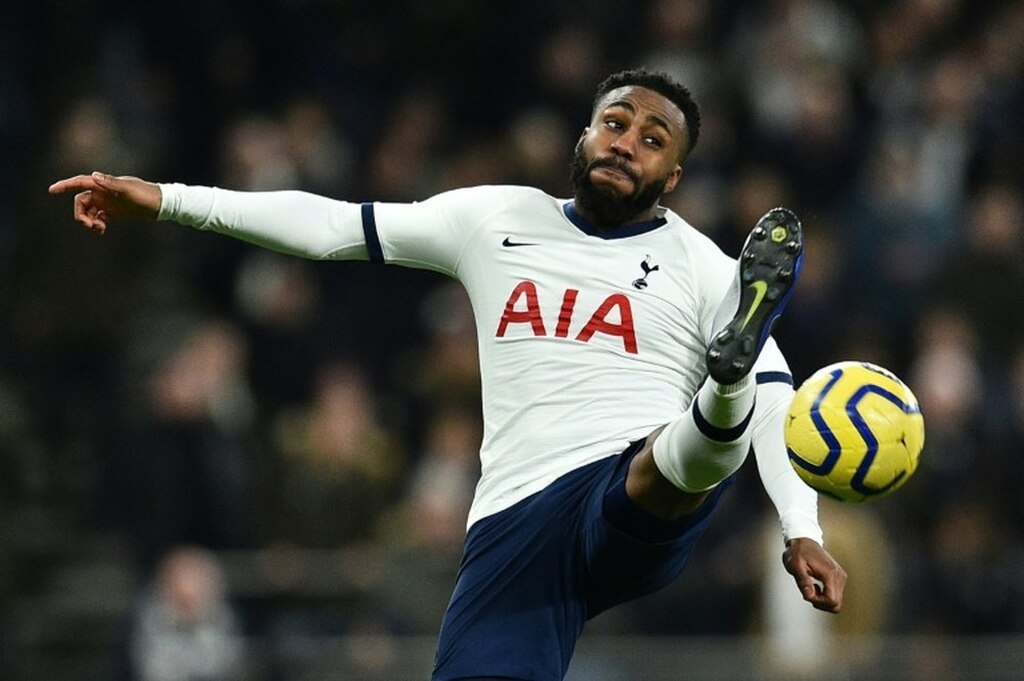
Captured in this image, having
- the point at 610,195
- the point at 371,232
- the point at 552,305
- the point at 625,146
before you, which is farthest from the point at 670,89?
the point at 371,232

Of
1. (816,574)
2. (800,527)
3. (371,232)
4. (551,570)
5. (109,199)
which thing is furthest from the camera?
(371,232)

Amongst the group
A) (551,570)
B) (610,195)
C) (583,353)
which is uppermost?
(610,195)

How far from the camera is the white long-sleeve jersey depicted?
566 cm

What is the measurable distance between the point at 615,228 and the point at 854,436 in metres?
1.01

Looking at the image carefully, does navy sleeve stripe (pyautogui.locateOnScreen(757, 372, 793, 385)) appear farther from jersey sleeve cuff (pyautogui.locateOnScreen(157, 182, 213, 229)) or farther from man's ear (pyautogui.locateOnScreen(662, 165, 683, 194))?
jersey sleeve cuff (pyautogui.locateOnScreen(157, 182, 213, 229))

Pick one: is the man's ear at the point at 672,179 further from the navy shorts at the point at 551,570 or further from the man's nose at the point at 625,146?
the navy shorts at the point at 551,570

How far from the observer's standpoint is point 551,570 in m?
5.52

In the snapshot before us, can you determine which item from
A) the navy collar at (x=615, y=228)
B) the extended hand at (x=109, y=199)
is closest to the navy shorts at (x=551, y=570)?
the navy collar at (x=615, y=228)

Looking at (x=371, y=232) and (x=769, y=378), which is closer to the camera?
(x=769, y=378)

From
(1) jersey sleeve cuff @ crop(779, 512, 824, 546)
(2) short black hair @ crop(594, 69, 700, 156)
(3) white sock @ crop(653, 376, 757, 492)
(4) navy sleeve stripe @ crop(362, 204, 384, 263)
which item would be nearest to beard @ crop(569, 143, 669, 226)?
(2) short black hair @ crop(594, 69, 700, 156)

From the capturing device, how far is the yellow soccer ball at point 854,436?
5324 millimetres

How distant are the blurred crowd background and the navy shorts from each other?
13.7 feet

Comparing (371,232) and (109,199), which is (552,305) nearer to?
(371,232)

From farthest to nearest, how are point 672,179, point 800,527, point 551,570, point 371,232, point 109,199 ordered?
point 672,179 → point 371,232 → point 109,199 → point 551,570 → point 800,527
